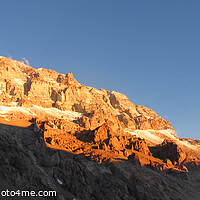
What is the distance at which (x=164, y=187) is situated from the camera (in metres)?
68.0

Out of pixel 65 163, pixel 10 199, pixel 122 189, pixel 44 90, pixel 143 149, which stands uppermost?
pixel 44 90

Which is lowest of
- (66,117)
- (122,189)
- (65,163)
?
(122,189)

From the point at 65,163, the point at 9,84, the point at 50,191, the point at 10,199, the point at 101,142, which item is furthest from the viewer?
the point at 9,84

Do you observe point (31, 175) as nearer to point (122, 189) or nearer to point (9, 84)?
point (122, 189)

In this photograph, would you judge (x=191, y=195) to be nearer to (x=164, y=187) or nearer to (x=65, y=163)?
(x=164, y=187)

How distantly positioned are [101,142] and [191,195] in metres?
41.1

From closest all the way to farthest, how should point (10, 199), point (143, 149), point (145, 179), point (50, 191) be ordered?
1. point (10, 199)
2. point (50, 191)
3. point (145, 179)
4. point (143, 149)

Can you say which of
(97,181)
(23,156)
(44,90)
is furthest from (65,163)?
(44,90)

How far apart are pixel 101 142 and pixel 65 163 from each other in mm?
54017

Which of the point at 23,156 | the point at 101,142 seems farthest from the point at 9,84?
the point at 23,156

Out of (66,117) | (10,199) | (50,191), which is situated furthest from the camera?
(66,117)

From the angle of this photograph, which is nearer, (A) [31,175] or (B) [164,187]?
(A) [31,175]

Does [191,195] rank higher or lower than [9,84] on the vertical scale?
lower

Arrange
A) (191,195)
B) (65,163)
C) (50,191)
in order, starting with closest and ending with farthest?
(50,191)
(65,163)
(191,195)
